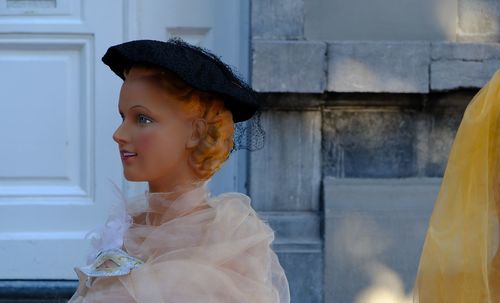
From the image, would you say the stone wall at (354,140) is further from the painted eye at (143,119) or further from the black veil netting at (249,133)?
the painted eye at (143,119)

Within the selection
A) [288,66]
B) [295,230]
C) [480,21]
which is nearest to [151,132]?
[288,66]

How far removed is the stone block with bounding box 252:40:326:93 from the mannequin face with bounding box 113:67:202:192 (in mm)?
1826

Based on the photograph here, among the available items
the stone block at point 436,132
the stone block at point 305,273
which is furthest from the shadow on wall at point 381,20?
the stone block at point 305,273

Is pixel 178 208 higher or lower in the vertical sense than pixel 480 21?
lower

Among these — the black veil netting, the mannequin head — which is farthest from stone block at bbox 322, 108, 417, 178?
the mannequin head

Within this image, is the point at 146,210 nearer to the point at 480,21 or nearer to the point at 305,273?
the point at 305,273

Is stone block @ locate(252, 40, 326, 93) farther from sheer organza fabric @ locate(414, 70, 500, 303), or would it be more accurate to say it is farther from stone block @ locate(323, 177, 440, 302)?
sheer organza fabric @ locate(414, 70, 500, 303)

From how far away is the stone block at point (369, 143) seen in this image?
4094 mm

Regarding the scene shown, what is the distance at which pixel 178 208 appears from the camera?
2.13m

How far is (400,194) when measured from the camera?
406cm

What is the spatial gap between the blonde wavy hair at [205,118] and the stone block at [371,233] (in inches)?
75.1

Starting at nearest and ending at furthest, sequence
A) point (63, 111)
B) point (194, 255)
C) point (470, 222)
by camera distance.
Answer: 1. point (194, 255)
2. point (470, 222)
3. point (63, 111)

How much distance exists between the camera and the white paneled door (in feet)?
14.0

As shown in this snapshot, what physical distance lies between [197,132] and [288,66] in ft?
6.09
